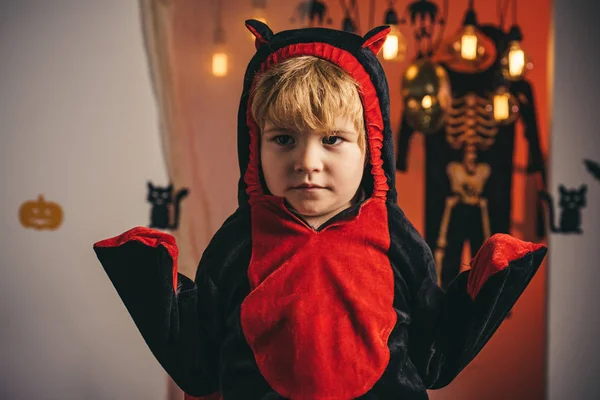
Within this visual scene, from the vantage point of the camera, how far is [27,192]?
7.12 feet

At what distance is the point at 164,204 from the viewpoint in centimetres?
217

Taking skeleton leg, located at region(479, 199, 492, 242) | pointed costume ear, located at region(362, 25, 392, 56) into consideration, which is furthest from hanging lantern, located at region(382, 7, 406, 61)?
pointed costume ear, located at region(362, 25, 392, 56)

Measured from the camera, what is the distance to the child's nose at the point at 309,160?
65 centimetres

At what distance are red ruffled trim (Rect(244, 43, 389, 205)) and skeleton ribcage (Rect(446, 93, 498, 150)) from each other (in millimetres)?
1517

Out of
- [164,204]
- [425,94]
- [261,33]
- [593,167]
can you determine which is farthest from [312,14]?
[261,33]

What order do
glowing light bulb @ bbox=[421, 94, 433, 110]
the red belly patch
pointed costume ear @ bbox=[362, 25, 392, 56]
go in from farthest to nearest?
1. glowing light bulb @ bbox=[421, 94, 433, 110]
2. pointed costume ear @ bbox=[362, 25, 392, 56]
3. the red belly patch

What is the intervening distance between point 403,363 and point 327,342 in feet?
0.37

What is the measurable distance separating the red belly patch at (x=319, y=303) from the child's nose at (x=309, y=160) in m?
0.07

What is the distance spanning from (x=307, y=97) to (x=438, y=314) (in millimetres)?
311

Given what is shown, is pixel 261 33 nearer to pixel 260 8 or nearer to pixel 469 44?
pixel 469 44

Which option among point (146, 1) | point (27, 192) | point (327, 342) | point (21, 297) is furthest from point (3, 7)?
point (327, 342)

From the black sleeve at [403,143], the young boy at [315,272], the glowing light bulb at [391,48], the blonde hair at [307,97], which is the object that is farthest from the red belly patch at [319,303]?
the black sleeve at [403,143]

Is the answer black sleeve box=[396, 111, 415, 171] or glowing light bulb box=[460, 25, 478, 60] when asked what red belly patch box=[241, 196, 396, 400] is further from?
black sleeve box=[396, 111, 415, 171]

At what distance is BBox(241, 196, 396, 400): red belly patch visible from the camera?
0.63 meters
